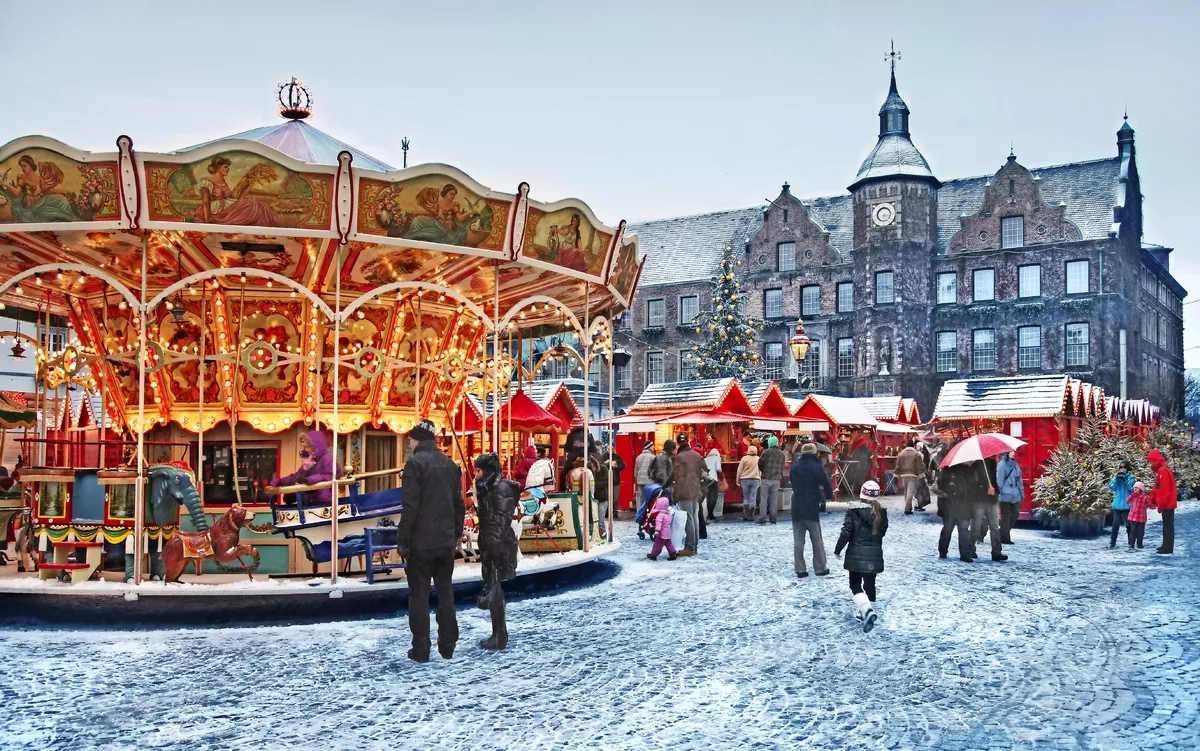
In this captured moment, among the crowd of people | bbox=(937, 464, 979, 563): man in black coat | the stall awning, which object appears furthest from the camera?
the stall awning

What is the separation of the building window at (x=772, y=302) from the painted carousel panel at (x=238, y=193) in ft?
131

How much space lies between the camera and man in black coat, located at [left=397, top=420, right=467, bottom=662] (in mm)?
8352

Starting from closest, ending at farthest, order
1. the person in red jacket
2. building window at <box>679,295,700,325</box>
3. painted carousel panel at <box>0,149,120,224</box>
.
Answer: painted carousel panel at <box>0,149,120,224</box> → the person in red jacket → building window at <box>679,295,700,325</box>

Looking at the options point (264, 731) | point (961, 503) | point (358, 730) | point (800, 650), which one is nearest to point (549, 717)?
point (358, 730)

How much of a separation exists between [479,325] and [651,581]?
5.16 metres

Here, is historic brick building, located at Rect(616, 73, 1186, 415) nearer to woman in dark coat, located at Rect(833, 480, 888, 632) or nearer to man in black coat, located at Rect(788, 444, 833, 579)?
man in black coat, located at Rect(788, 444, 833, 579)

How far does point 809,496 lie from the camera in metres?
12.7

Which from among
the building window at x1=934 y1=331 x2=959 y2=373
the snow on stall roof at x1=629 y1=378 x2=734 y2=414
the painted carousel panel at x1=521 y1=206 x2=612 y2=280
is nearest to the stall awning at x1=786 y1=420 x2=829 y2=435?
the snow on stall roof at x1=629 y1=378 x2=734 y2=414

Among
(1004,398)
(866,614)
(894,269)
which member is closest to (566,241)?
(866,614)

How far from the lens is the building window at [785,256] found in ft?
160

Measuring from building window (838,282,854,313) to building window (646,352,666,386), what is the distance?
9316 millimetres

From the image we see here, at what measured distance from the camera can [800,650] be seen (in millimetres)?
8781

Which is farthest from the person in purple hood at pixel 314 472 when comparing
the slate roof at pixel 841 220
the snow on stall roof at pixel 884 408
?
the slate roof at pixel 841 220

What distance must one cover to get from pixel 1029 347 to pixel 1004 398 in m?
20.2
